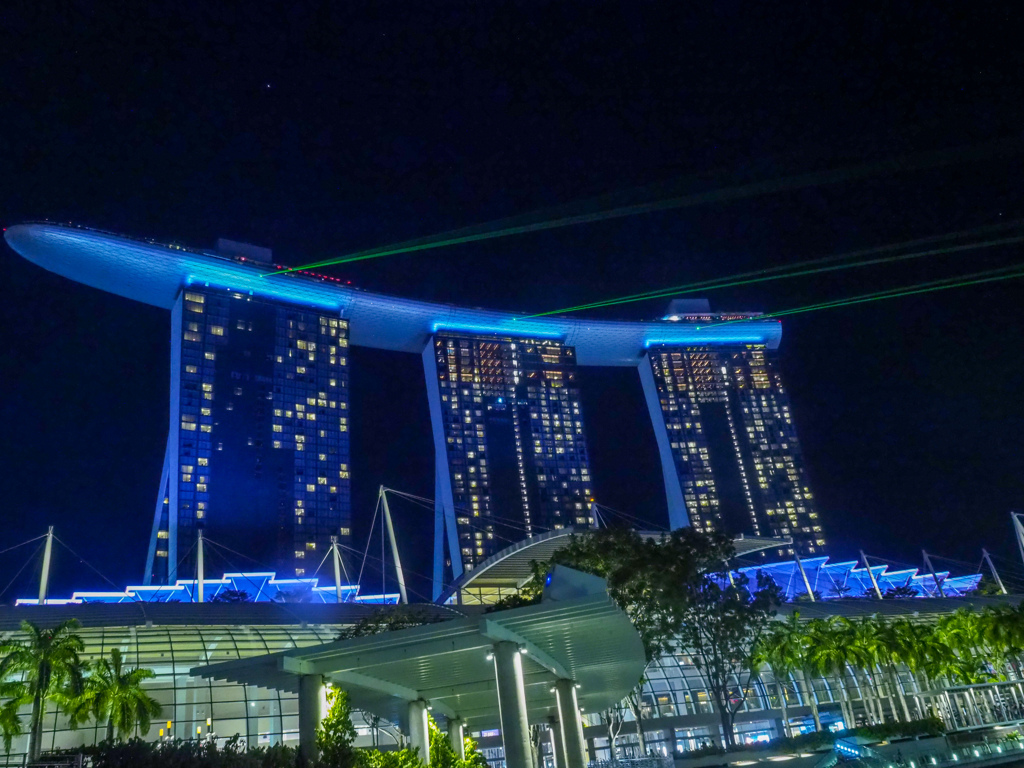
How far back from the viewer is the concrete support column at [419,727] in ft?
98.8

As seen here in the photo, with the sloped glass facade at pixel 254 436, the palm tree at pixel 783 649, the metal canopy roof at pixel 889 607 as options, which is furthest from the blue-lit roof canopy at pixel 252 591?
the palm tree at pixel 783 649

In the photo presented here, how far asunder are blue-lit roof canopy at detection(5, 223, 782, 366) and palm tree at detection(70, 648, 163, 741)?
9284cm

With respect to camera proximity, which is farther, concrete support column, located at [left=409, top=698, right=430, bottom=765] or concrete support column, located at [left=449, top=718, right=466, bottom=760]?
concrete support column, located at [left=449, top=718, right=466, bottom=760]

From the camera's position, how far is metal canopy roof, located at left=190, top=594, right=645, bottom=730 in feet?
67.7

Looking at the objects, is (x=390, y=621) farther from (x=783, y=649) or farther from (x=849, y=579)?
(x=849, y=579)

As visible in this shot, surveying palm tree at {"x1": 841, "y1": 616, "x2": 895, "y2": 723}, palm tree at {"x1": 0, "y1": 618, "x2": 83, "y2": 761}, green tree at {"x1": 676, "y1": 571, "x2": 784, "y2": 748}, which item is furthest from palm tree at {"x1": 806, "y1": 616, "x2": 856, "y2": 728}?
palm tree at {"x1": 0, "y1": 618, "x2": 83, "y2": 761}

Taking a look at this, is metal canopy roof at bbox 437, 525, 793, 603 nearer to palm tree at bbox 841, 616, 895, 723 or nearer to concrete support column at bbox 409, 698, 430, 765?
palm tree at bbox 841, 616, 895, 723

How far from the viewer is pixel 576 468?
159 meters

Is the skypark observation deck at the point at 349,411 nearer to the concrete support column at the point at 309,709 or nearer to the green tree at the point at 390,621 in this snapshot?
the green tree at the point at 390,621

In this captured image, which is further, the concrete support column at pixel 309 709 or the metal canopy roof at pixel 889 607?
the metal canopy roof at pixel 889 607

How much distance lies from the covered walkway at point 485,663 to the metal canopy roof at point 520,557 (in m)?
55.4

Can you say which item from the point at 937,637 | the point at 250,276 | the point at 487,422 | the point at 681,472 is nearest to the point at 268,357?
the point at 250,276

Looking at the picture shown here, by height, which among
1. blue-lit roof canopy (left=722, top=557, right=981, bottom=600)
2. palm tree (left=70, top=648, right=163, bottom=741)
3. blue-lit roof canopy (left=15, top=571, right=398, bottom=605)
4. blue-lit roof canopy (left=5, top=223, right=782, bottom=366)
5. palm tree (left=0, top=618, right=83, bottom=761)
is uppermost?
blue-lit roof canopy (left=5, top=223, right=782, bottom=366)

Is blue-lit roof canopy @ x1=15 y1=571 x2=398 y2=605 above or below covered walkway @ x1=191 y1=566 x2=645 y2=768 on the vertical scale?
above
